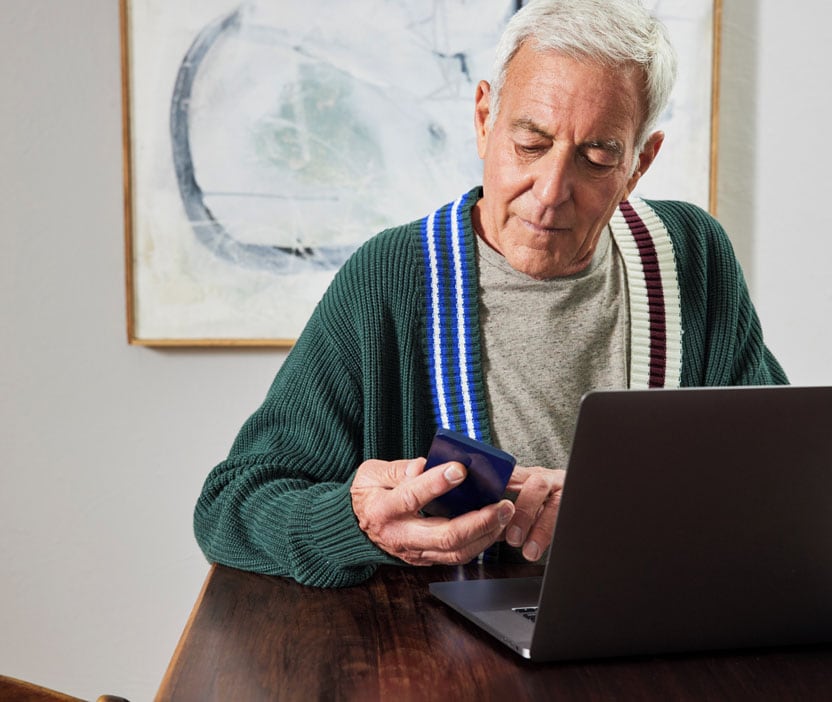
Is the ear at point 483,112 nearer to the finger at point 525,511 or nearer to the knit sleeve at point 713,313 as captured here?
the knit sleeve at point 713,313

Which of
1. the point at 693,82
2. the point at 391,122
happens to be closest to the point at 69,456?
the point at 391,122

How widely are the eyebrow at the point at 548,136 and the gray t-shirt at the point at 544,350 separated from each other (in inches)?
8.0

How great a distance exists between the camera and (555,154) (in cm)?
120

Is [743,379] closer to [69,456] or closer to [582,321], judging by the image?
[582,321]

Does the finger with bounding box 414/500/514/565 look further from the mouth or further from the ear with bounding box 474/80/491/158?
the ear with bounding box 474/80/491/158

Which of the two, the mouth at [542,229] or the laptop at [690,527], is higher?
the mouth at [542,229]

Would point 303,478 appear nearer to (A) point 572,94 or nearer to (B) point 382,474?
(B) point 382,474

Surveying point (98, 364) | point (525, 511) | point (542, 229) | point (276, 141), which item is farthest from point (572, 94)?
point (98, 364)

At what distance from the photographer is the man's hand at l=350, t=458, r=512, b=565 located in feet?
2.75

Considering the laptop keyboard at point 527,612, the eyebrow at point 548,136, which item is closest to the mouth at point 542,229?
the eyebrow at point 548,136

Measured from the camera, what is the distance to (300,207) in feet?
7.02

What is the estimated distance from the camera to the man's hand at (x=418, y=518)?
0.84m

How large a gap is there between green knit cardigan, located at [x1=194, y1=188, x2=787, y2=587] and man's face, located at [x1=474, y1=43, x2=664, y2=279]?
3.5 inches

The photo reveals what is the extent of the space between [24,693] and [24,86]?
158 centimetres
